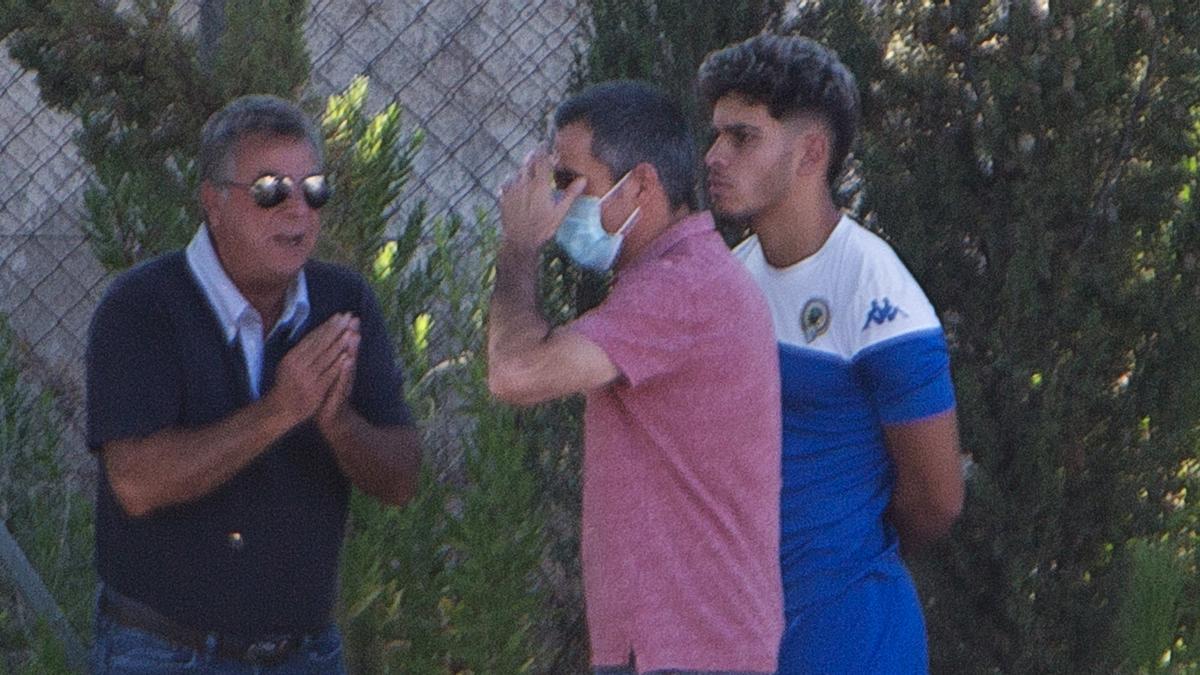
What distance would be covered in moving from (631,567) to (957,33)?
6.89 feet

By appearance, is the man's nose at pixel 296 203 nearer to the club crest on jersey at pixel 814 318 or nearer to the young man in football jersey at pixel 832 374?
the young man in football jersey at pixel 832 374

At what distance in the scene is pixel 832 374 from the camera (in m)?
2.90

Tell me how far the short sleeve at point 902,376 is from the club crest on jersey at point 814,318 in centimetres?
9

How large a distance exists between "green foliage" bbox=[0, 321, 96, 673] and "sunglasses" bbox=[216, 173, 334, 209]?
114 cm

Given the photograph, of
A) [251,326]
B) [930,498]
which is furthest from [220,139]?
[930,498]

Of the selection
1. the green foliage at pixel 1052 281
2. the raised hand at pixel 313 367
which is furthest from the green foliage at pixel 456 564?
the green foliage at pixel 1052 281

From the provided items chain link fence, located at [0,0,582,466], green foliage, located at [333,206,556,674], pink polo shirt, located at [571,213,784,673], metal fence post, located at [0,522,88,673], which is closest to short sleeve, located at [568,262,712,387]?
pink polo shirt, located at [571,213,784,673]

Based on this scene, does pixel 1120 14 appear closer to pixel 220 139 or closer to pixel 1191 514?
pixel 1191 514

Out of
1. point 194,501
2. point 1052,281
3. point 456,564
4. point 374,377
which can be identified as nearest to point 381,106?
point 1052,281

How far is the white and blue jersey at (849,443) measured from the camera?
2.87m

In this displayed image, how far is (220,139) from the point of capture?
10.1ft

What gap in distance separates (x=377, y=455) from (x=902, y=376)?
2.90 feet

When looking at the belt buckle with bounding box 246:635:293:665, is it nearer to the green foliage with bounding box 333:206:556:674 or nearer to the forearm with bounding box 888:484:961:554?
the green foliage with bounding box 333:206:556:674

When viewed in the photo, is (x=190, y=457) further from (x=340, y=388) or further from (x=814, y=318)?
(x=814, y=318)
